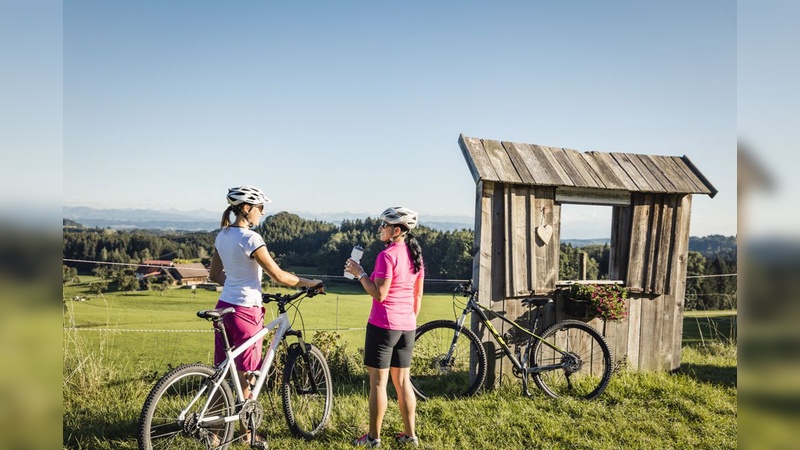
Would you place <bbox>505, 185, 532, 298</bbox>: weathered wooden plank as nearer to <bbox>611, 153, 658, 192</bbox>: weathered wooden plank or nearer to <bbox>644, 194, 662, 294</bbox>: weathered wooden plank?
<bbox>611, 153, 658, 192</bbox>: weathered wooden plank

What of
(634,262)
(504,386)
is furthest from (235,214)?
(634,262)

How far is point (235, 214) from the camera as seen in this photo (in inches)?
168

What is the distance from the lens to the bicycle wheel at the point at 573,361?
20.7 ft

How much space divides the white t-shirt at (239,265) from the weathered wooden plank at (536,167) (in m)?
3.43

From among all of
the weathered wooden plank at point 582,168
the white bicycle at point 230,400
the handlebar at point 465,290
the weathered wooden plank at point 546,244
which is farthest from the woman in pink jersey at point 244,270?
the weathered wooden plank at point 582,168

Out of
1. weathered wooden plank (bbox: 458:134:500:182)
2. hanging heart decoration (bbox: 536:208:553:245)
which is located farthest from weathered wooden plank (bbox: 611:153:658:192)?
weathered wooden plank (bbox: 458:134:500:182)

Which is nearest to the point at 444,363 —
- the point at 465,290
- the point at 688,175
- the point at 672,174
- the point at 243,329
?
the point at 465,290

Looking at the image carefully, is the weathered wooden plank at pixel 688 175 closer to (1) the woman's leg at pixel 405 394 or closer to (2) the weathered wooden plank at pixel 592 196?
(2) the weathered wooden plank at pixel 592 196

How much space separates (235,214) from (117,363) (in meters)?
3.34

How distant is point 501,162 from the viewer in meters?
6.51

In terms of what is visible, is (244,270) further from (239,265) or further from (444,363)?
(444,363)

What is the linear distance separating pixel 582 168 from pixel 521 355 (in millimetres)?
2315

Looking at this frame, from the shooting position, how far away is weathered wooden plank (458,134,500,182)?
6230 millimetres

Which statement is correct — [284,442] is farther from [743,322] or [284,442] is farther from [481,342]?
[743,322]
